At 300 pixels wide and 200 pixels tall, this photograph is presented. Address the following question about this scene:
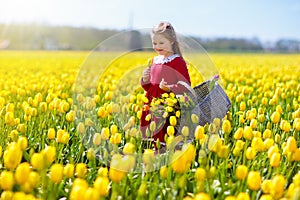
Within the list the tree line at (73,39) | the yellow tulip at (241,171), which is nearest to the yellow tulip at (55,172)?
the yellow tulip at (241,171)

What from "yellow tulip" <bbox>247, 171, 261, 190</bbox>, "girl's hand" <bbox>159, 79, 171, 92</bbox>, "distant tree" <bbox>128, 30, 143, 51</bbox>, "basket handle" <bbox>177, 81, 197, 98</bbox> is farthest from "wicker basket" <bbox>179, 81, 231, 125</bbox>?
"yellow tulip" <bbox>247, 171, 261, 190</bbox>

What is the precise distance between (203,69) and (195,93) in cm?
131

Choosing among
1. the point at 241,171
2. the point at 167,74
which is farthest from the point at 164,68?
the point at 241,171

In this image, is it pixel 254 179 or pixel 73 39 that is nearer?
pixel 254 179

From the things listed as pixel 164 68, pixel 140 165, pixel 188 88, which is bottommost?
pixel 140 165

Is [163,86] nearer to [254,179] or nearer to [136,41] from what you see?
[254,179]

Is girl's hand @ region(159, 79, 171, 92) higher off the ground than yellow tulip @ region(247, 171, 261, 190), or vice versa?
girl's hand @ region(159, 79, 171, 92)

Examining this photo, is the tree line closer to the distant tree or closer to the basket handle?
the distant tree

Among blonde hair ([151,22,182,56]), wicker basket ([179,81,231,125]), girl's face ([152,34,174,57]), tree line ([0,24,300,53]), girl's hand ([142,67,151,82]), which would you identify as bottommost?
wicker basket ([179,81,231,125])

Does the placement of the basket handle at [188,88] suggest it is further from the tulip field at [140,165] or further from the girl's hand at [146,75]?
the girl's hand at [146,75]

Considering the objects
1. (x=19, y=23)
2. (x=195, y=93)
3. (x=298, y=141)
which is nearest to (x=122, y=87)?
(x=195, y=93)

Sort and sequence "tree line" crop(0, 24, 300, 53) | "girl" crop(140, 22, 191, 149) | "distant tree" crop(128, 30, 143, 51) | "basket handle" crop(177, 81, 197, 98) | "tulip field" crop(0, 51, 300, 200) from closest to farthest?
"tulip field" crop(0, 51, 300, 200), "basket handle" crop(177, 81, 197, 98), "girl" crop(140, 22, 191, 149), "distant tree" crop(128, 30, 143, 51), "tree line" crop(0, 24, 300, 53)

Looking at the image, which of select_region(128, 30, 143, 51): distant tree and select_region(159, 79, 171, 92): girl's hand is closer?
select_region(159, 79, 171, 92): girl's hand

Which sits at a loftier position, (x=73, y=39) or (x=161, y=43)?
(x=73, y=39)
